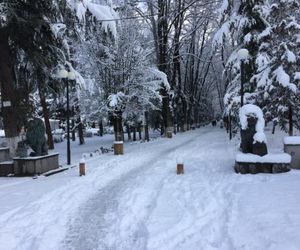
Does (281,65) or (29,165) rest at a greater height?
(281,65)

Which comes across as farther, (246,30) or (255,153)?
(246,30)

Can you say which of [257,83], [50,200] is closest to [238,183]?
[50,200]

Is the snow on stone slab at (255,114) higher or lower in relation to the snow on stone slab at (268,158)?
higher

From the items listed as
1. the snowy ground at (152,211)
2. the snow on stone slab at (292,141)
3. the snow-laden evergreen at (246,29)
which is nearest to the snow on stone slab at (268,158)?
the snowy ground at (152,211)

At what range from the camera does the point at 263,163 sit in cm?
1371

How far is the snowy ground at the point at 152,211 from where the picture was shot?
7.32 meters

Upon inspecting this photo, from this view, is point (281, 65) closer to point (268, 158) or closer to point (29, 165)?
point (268, 158)

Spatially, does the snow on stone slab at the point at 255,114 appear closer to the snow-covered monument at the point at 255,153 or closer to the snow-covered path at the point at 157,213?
the snow-covered monument at the point at 255,153

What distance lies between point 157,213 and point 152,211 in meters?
0.20

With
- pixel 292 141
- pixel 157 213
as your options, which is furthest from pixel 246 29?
pixel 157 213

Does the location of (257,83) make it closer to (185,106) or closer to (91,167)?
(91,167)

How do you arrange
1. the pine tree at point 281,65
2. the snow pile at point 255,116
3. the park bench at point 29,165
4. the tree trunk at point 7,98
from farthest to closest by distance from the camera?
the pine tree at point 281,65 < the tree trunk at point 7,98 < the park bench at point 29,165 < the snow pile at point 255,116

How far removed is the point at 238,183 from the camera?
12.3 metres

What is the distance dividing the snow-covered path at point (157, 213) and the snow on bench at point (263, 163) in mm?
585
